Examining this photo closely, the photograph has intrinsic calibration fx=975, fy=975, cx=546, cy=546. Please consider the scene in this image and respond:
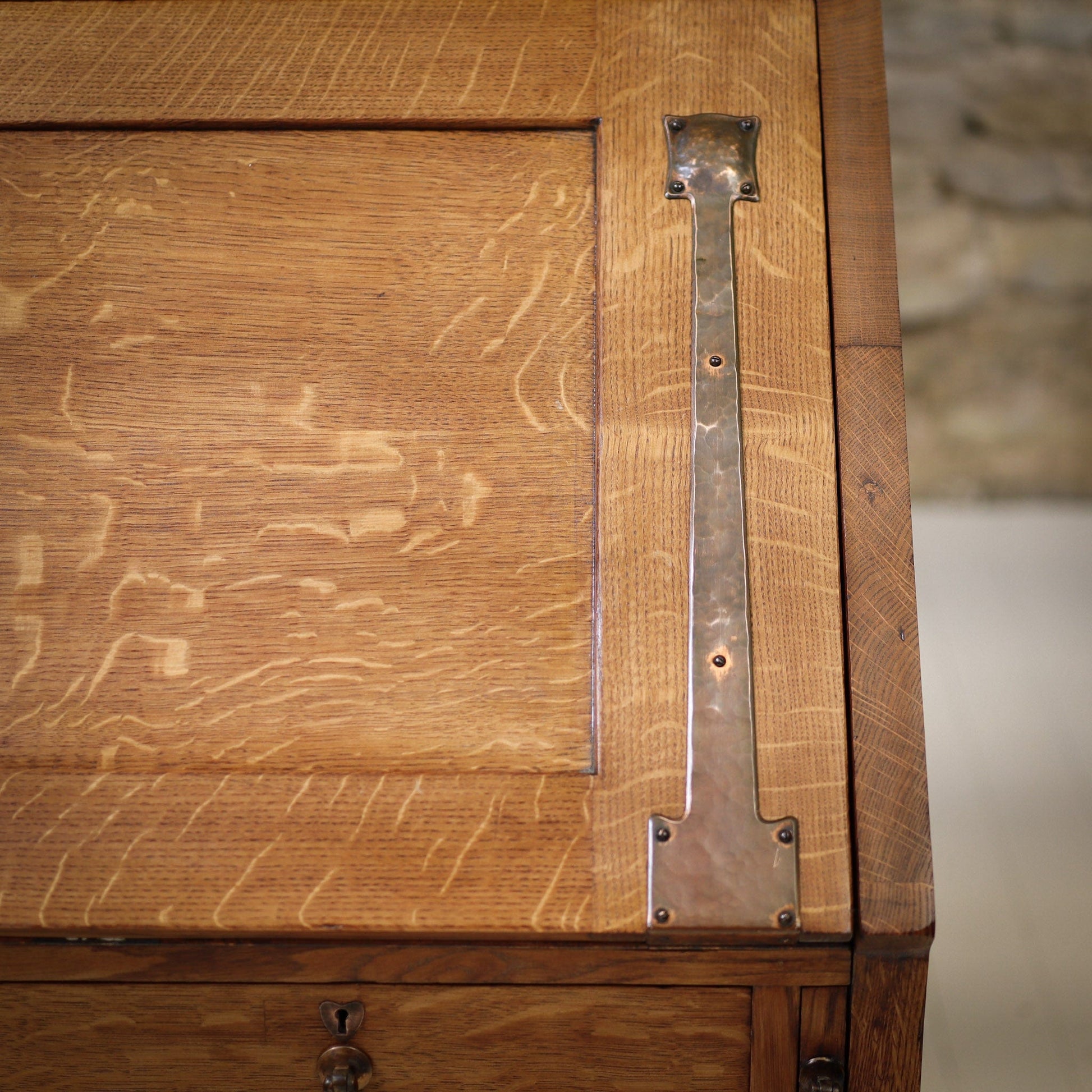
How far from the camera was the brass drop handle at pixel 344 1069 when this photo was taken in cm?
56

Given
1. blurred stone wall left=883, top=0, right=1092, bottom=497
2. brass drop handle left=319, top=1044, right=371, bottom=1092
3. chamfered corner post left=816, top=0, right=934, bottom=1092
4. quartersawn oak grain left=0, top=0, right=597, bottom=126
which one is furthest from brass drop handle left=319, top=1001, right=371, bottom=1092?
blurred stone wall left=883, top=0, right=1092, bottom=497

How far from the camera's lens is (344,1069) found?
56 cm

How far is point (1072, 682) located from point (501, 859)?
836 mm

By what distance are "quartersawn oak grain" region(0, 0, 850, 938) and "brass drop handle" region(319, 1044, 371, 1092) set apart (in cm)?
8

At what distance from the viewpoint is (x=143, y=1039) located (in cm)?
Answer: 57

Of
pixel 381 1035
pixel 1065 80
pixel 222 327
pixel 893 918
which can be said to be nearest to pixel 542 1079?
pixel 381 1035

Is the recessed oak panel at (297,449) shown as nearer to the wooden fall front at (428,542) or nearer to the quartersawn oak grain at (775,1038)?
the wooden fall front at (428,542)

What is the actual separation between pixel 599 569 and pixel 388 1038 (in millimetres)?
303

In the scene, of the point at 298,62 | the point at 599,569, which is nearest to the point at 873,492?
the point at 599,569

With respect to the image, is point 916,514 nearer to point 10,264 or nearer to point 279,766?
point 279,766

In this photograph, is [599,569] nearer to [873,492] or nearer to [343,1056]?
[873,492]

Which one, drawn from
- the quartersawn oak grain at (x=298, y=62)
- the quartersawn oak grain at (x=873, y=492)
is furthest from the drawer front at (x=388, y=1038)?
the quartersawn oak grain at (x=298, y=62)

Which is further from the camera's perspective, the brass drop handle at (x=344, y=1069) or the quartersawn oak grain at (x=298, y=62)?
the quartersawn oak grain at (x=298, y=62)

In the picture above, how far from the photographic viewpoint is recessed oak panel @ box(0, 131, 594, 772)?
593mm
